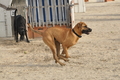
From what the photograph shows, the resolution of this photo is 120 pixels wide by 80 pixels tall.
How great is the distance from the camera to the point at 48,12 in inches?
580

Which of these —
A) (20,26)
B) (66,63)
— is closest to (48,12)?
(20,26)

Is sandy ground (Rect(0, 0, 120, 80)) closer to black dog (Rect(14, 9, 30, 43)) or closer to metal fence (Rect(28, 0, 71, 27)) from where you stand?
black dog (Rect(14, 9, 30, 43))

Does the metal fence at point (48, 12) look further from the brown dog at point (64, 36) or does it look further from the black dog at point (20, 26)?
the brown dog at point (64, 36)

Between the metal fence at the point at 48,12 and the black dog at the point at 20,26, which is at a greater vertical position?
the metal fence at the point at 48,12

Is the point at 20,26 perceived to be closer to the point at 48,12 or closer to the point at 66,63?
the point at 48,12

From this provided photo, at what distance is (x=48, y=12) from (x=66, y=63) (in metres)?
5.28

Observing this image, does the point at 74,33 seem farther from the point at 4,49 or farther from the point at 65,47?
the point at 4,49

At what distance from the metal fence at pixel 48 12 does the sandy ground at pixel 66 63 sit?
870mm

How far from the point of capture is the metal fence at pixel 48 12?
14.6 m

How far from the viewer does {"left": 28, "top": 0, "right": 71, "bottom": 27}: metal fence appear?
14.6 m

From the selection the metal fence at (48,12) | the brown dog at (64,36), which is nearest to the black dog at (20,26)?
the metal fence at (48,12)

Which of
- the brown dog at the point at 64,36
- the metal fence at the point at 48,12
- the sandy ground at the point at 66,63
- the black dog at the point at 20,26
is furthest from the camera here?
the metal fence at the point at 48,12

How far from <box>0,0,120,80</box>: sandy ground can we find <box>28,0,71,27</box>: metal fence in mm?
870

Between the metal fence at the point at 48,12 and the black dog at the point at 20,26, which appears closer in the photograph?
the black dog at the point at 20,26
